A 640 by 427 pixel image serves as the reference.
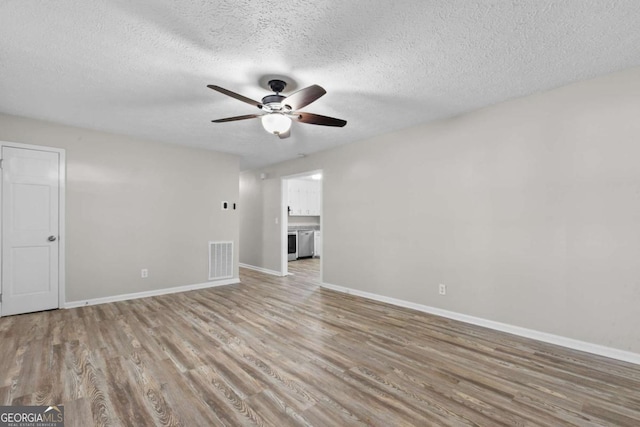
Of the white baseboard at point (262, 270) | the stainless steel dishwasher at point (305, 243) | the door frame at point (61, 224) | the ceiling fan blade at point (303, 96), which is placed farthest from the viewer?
the stainless steel dishwasher at point (305, 243)

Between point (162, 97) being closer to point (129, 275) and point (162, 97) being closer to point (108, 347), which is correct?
point (108, 347)

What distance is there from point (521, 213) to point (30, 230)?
594 cm

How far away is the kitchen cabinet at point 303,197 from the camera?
8672mm

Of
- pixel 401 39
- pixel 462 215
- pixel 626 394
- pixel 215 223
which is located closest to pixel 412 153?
pixel 462 215

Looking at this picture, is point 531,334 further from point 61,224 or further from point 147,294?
point 61,224

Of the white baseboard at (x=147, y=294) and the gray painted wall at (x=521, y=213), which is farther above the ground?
the gray painted wall at (x=521, y=213)

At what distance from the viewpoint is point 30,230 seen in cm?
376

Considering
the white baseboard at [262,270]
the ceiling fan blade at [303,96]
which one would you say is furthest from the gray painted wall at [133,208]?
the ceiling fan blade at [303,96]

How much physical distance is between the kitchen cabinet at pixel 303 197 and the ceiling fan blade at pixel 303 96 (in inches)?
240

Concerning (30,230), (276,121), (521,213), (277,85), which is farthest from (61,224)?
(521,213)

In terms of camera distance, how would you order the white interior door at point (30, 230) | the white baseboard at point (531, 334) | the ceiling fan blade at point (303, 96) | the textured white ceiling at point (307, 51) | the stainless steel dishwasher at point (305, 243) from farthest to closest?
the stainless steel dishwasher at point (305, 243) → the white interior door at point (30, 230) → the white baseboard at point (531, 334) → the ceiling fan blade at point (303, 96) → the textured white ceiling at point (307, 51)

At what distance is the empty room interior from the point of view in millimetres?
1921

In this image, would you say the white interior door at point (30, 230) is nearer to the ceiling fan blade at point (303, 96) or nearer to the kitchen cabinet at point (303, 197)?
the ceiling fan blade at point (303, 96)

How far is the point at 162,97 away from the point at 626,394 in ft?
15.4
